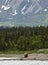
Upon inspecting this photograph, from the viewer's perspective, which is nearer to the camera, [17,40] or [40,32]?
[17,40]

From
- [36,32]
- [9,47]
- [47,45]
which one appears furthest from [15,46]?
[36,32]

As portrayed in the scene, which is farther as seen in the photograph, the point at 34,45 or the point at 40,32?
the point at 40,32

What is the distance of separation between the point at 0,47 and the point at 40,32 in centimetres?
3394

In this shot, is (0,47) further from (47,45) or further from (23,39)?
(47,45)

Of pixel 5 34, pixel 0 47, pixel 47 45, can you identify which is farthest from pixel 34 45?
pixel 5 34

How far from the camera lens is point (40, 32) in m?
170

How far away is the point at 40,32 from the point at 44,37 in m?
16.4

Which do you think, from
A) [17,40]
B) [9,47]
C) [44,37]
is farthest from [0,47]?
[44,37]

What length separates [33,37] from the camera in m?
156

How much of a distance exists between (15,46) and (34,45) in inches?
352

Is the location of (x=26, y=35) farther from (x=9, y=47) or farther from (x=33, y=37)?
(x=9, y=47)

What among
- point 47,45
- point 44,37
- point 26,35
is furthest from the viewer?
point 26,35

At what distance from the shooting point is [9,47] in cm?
14438

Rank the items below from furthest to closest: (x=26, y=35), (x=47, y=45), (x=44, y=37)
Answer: (x=26, y=35), (x=44, y=37), (x=47, y=45)
